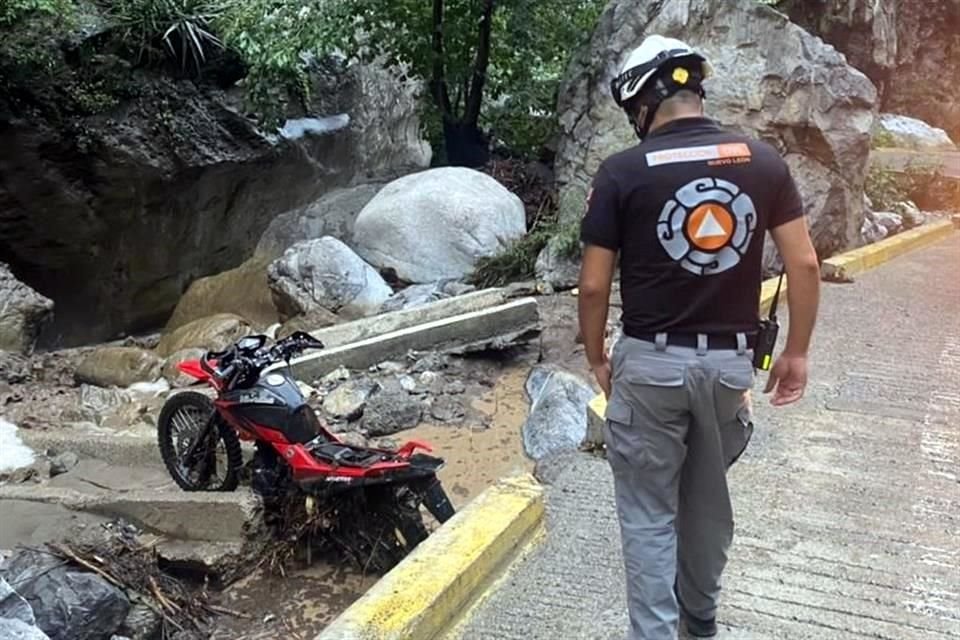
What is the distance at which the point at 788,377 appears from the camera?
280 cm

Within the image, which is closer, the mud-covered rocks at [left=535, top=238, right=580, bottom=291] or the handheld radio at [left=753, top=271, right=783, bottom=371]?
the handheld radio at [left=753, top=271, right=783, bottom=371]

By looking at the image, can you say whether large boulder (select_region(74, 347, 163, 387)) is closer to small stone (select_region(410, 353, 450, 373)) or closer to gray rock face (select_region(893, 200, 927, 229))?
small stone (select_region(410, 353, 450, 373))

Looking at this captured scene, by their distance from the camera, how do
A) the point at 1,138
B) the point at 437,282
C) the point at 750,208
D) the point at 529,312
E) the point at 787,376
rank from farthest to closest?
the point at 1,138 → the point at 437,282 → the point at 529,312 → the point at 787,376 → the point at 750,208

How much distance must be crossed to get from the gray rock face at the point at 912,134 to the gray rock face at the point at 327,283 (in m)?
16.9

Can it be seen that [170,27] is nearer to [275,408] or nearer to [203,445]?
[203,445]

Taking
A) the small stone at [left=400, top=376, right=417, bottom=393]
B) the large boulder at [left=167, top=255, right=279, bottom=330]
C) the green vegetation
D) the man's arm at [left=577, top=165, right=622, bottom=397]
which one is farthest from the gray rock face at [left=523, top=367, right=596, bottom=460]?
the large boulder at [left=167, top=255, right=279, bottom=330]

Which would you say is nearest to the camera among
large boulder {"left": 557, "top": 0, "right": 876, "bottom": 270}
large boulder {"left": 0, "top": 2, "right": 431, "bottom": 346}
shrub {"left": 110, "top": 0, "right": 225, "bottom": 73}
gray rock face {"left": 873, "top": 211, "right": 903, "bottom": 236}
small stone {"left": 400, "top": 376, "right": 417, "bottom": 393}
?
small stone {"left": 400, "top": 376, "right": 417, "bottom": 393}

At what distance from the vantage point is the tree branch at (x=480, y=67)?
445 inches

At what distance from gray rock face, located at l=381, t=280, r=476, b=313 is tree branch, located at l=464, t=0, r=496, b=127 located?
3.52 metres

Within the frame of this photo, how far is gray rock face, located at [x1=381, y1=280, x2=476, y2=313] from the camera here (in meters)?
8.71

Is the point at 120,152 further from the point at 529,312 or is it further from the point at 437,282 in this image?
the point at 529,312

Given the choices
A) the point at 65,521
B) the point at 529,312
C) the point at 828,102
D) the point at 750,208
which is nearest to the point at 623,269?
the point at 750,208

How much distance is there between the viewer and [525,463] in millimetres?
5652

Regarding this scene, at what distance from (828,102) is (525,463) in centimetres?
587
